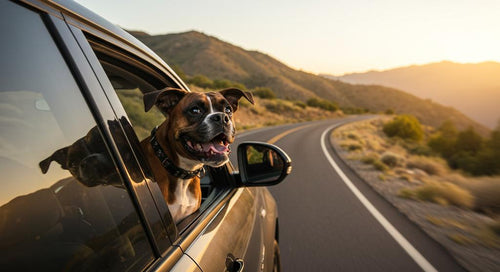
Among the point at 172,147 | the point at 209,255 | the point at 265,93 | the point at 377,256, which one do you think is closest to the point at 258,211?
the point at 172,147

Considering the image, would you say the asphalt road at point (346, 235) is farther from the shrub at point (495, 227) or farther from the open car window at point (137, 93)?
the open car window at point (137, 93)

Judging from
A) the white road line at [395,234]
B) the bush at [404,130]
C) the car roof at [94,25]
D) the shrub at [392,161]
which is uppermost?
the car roof at [94,25]

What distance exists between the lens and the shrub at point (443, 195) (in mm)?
7094

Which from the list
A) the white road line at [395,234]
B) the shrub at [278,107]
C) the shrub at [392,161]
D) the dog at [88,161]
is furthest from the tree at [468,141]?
the shrub at [278,107]

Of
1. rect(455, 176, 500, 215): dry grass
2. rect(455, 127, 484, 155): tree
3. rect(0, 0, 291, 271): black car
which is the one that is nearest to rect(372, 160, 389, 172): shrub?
rect(455, 176, 500, 215): dry grass

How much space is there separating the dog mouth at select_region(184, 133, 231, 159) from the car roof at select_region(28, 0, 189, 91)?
0.52 m

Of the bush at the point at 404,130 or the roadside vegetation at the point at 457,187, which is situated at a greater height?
the roadside vegetation at the point at 457,187

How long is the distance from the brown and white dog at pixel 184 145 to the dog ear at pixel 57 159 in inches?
32.2

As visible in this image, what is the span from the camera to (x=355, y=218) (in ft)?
19.1

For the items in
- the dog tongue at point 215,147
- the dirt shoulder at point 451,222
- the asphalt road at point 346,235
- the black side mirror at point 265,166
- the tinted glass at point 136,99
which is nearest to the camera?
the dog tongue at point 215,147

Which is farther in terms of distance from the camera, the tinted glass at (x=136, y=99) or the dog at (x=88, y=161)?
the tinted glass at (x=136, y=99)

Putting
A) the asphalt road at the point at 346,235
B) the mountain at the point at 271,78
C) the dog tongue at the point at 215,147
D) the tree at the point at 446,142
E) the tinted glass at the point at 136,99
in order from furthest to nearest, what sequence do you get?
the mountain at the point at 271,78, the tree at the point at 446,142, the asphalt road at the point at 346,235, the tinted glass at the point at 136,99, the dog tongue at the point at 215,147

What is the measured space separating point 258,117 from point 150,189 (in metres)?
40.0

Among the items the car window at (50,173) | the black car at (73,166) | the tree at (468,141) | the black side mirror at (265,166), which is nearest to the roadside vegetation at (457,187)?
the black side mirror at (265,166)
